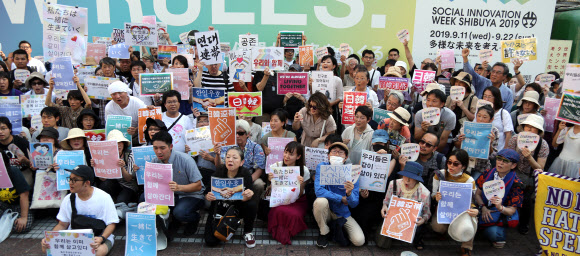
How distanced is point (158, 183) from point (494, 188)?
4.32 metres

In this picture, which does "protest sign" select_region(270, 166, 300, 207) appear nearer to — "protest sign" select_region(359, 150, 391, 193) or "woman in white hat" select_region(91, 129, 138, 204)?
"protest sign" select_region(359, 150, 391, 193)

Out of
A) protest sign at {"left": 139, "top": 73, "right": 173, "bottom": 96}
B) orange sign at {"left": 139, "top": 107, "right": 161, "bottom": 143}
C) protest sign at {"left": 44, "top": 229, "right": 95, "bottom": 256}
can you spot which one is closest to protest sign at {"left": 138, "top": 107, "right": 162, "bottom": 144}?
orange sign at {"left": 139, "top": 107, "right": 161, "bottom": 143}

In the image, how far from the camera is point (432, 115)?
6039mm

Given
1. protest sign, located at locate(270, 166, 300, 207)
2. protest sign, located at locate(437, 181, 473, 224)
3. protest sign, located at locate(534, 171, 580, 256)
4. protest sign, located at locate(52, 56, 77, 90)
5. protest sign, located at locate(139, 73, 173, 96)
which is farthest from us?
protest sign, located at locate(52, 56, 77, 90)

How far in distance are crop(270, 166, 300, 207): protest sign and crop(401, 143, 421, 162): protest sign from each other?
152 centimetres

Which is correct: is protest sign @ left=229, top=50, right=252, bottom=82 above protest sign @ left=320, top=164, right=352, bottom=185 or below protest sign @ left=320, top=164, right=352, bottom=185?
above

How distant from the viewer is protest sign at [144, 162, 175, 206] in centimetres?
505

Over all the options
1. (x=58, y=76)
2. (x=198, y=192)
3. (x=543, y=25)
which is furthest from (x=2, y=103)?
(x=543, y=25)

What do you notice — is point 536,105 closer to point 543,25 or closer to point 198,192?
point 198,192

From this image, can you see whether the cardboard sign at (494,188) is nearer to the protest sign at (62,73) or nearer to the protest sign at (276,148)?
the protest sign at (276,148)

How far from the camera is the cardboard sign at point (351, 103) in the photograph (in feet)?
21.3

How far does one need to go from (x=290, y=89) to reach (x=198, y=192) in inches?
98.5

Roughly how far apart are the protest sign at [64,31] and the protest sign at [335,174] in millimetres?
5874

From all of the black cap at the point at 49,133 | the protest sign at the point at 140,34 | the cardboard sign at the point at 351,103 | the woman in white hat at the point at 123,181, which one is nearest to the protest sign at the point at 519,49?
the cardboard sign at the point at 351,103
